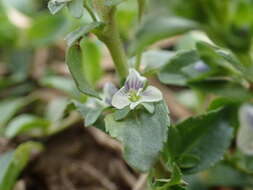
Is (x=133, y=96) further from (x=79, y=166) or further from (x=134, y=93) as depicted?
(x=79, y=166)

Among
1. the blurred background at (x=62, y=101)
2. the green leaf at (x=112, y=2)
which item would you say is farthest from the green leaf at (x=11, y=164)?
the green leaf at (x=112, y=2)

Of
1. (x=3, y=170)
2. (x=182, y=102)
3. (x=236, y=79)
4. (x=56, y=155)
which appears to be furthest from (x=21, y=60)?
(x=236, y=79)

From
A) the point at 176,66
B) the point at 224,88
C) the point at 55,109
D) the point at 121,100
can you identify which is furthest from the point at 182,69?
the point at 55,109

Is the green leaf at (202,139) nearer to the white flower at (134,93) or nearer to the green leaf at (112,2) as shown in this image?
the white flower at (134,93)

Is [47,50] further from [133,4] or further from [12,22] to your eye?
[133,4]

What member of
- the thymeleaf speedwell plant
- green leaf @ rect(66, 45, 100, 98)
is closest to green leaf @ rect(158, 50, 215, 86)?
the thymeleaf speedwell plant

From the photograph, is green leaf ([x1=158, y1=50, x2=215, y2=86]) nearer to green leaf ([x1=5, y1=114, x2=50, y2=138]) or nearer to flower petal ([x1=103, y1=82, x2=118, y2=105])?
flower petal ([x1=103, y1=82, x2=118, y2=105])
